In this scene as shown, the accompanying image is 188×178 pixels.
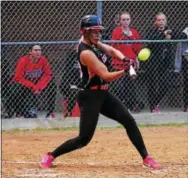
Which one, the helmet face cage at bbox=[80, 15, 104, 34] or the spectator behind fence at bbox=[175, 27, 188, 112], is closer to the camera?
the helmet face cage at bbox=[80, 15, 104, 34]

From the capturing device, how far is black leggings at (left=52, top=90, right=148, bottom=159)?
6949 millimetres

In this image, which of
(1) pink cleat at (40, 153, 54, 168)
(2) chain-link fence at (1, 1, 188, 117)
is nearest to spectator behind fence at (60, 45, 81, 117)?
(2) chain-link fence at (1, 1, 188, 117)

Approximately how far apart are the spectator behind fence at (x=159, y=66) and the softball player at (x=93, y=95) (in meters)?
3.73

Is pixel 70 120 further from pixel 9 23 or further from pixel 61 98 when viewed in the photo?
pixel 9 23

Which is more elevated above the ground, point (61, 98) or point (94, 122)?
point (94, 122)

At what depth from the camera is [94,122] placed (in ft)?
22.9

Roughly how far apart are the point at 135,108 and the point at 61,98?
4.32 feet

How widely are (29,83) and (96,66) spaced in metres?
3.96

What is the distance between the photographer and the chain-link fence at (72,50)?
10.7 meters

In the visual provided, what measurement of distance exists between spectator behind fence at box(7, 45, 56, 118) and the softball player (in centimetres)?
345

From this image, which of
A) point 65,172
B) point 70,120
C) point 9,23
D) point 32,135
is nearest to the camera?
point 65,172

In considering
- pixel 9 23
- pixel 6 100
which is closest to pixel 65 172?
pixel 6 100

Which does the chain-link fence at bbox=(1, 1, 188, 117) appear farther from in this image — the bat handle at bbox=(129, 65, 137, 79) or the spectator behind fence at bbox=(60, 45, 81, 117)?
the bat handle at bbox=(129, 65, 137, 79)

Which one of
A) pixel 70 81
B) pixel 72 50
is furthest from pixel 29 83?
pixel 72 50
